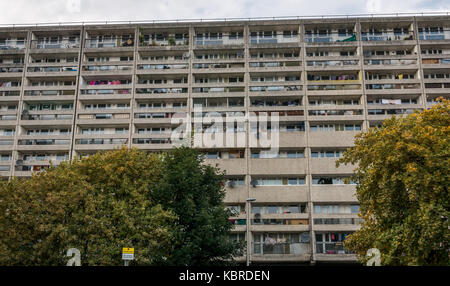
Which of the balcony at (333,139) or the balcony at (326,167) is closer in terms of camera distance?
the balcony at (326,167)

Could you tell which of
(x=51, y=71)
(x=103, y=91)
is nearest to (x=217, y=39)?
(x=103, y=91)

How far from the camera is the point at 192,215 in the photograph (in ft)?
88.7

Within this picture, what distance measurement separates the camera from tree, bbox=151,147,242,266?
26344mm

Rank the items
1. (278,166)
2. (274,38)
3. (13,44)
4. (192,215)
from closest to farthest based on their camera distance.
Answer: (192,215), (278,166), (274,38), (13,44)

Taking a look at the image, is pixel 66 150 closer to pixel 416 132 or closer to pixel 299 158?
pixel 299 158

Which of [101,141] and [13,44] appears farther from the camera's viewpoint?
[13,44]

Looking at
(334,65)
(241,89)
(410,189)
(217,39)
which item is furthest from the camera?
(217,39)

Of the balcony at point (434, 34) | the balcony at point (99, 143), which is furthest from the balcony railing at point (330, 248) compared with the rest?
the balcony at point (434, 34)

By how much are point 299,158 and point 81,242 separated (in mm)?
26945

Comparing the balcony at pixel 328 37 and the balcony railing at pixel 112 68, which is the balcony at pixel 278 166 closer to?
the balcony at pixel 328 37

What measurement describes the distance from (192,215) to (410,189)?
41.6ft

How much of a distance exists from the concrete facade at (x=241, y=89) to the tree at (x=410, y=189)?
70.7 ft

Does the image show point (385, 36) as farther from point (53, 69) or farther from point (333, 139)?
point (53, 69)

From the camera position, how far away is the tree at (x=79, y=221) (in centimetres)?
2428
